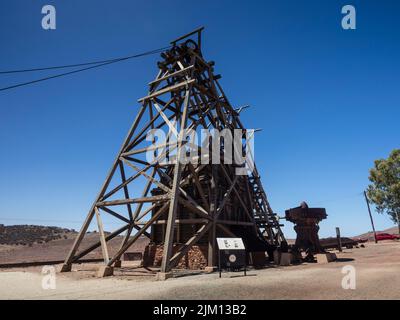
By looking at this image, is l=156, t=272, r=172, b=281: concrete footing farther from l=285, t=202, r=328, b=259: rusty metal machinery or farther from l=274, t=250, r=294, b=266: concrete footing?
l=285, t=202, r=328, b=259: rusty metal machinery

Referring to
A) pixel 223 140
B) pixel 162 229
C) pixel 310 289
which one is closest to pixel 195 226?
pixel 162 229

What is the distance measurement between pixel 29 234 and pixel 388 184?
63.8 metres

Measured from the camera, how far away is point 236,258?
1276 centimetres

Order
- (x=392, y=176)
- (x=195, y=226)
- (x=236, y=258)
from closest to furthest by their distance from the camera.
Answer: (x=236, y=258), (x=195, y=226), (x=392, y=176)

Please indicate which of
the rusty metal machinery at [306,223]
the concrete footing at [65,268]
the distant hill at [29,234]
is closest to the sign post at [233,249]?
the concrete footing at [65,268]

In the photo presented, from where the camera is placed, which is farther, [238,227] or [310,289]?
[238,227]

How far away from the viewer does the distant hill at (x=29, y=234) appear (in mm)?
51375

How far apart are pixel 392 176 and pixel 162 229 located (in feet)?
133

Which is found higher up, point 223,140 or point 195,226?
point 223,140

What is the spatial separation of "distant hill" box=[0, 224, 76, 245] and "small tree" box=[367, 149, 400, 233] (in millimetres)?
54339

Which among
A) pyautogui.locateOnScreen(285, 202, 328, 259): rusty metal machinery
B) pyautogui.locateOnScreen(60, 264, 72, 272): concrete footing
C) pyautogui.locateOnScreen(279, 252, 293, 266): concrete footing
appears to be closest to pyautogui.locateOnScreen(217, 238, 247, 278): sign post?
pyautogui.locateOnScreen(279, 252, 293, 266): concrete footing

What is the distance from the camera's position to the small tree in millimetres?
44219

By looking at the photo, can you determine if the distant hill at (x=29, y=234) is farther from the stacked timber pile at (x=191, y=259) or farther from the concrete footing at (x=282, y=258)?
the concrete footing at (x=282, y=258)
